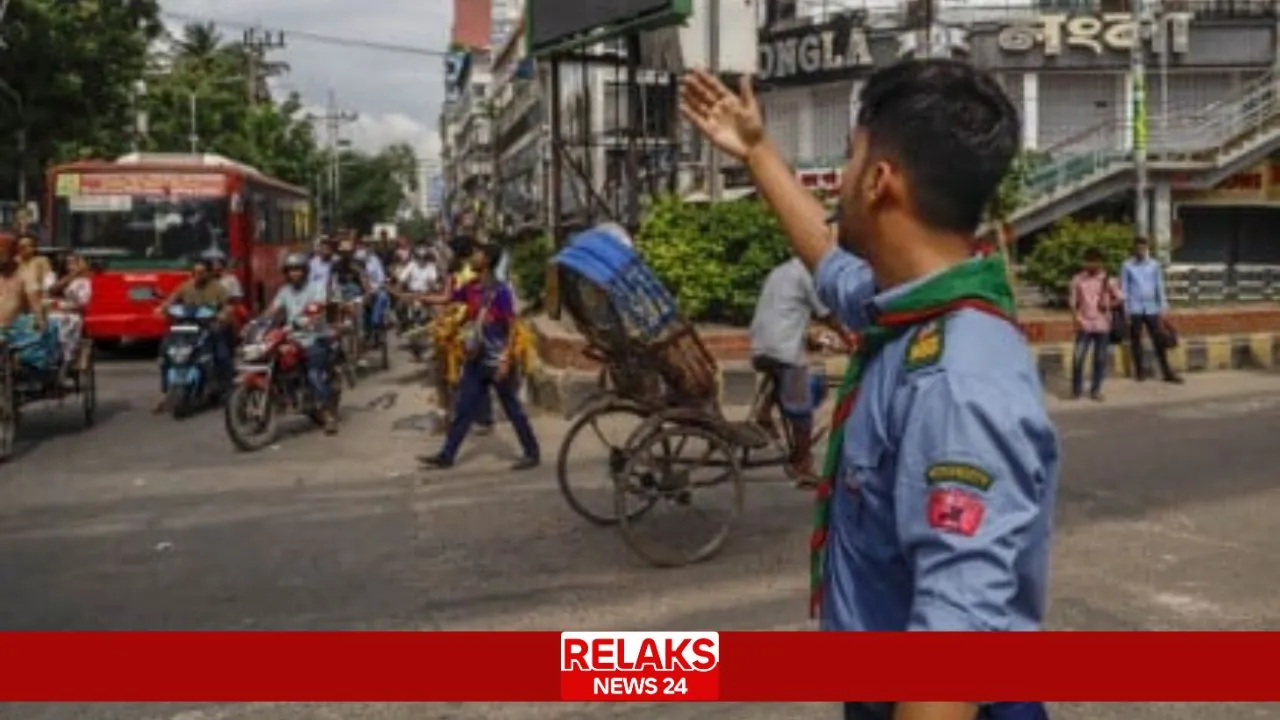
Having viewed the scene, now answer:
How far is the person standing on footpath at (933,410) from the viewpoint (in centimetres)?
167

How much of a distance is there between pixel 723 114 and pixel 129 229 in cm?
1664

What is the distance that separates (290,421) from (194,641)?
1000 centimetres

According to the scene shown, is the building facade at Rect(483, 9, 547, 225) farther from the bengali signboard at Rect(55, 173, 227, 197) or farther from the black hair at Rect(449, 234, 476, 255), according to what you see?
the black hair at Rect(449, 234, 476, 255)

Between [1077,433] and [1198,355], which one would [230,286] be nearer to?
[1077,433]

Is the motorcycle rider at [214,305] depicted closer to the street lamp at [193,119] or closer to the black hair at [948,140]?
the black hair at [948,140]

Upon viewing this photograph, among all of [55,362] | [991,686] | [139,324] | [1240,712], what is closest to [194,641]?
[991,686]

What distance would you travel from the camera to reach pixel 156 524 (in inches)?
323

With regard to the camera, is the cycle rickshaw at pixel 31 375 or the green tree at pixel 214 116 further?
the green tree at pixel 214 116

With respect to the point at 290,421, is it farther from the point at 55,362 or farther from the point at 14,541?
the point at 14,541

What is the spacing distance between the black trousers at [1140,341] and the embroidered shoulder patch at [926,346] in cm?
1355

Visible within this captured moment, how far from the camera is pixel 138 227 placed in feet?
58.5

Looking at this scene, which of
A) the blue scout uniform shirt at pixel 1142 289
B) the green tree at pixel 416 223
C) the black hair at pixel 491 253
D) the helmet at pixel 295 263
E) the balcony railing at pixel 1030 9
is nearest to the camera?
the black hair at pixel 491 253

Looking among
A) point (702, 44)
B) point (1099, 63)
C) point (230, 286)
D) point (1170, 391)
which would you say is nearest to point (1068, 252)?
point (1170, 391)

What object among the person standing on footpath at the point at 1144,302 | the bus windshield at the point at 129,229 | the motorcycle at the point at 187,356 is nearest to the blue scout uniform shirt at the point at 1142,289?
the person standing on footpath at the point at 1144,302
